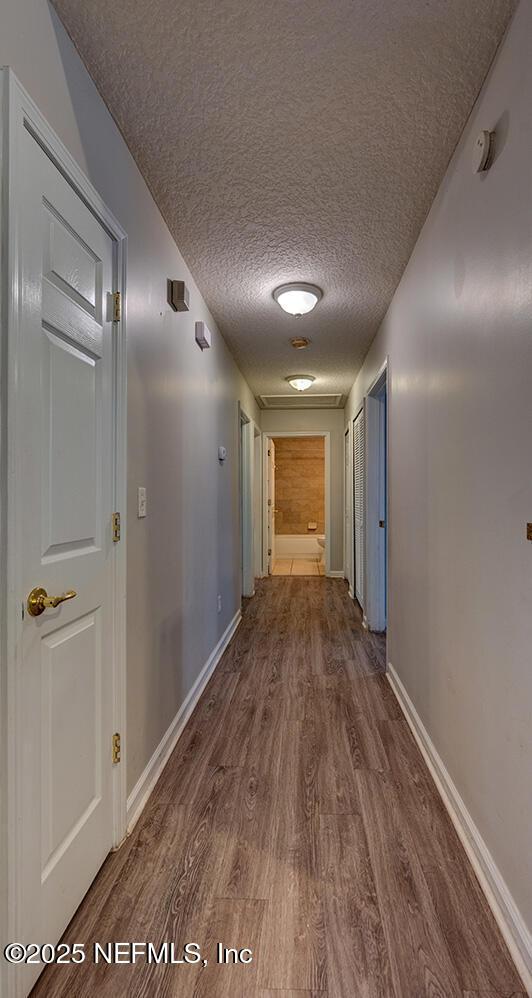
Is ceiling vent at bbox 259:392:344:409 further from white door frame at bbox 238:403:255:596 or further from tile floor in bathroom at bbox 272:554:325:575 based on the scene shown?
tile floor in bathroom at bbox 272:554:325:575

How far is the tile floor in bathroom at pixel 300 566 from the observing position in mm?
7500

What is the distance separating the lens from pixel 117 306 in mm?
1595

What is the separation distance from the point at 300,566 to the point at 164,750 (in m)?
6.16

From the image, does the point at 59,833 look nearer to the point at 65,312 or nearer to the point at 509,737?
the point at 509,737

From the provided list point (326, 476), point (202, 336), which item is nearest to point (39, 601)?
point (202, 336)

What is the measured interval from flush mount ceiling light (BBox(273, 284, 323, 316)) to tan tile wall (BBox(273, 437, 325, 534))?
22.4 feet

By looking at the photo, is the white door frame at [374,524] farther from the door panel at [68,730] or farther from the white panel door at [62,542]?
the door panel at [68,730]

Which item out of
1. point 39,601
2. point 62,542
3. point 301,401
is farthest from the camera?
point 301,401

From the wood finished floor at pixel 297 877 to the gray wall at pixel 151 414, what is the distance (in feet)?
0.93

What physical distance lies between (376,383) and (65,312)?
279 centimetres

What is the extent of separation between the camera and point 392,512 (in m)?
3.07

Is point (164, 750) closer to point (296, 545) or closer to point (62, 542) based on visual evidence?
point (62, 542)

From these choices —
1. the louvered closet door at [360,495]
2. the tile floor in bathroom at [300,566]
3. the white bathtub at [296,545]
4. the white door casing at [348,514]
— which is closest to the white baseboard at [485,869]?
the louvered closet door at [360,495]

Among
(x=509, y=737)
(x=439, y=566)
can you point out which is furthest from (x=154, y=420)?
(x=509, y=737)
